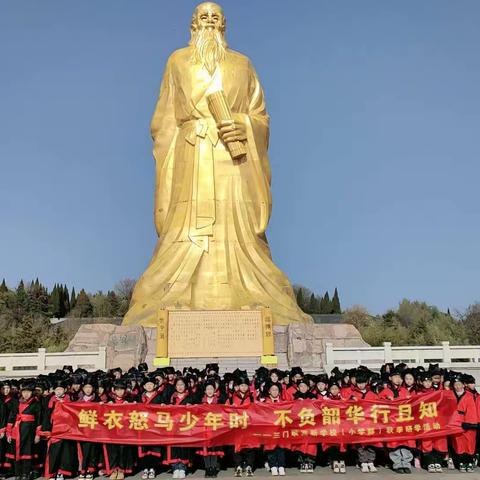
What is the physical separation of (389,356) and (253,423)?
629cm

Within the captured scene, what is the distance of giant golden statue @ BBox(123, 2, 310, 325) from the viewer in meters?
13.5

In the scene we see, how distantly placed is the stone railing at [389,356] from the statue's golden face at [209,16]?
9.61m

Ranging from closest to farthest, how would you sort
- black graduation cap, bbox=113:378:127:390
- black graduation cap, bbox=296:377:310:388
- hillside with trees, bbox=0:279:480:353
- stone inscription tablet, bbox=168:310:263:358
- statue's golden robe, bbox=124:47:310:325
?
black graduation cap, bbox=113:378:127:390, black graduation cap, bbox=296:377:310:388, stone inscription tablet, bbox=168:310:263:358, statue's golden robe, bbox=124:47:310:325, hillside with trees, bbox=0:279:480:353

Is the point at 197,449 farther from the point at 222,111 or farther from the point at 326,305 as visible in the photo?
the point at 326,305

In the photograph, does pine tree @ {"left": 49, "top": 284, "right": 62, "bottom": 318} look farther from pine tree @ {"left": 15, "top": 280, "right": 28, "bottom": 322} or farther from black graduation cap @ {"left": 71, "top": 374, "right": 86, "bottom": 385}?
black graduation cap @ {"left": 71, "top": 374, "right": 86, "bottom": 385}

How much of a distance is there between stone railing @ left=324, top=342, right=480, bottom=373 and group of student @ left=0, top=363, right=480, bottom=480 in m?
4.88

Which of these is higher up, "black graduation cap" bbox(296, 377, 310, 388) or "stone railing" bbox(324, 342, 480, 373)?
"stone railing" bbox(324, 342, 480, 373)

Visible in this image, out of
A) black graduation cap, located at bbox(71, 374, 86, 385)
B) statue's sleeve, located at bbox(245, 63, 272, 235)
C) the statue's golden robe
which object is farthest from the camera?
statue's sleeve, located at bbox(245, 63, 272, 235)

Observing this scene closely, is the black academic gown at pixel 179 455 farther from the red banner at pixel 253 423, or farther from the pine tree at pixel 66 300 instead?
the pine tree at pixel 66 300

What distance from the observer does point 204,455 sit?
18.5 feet

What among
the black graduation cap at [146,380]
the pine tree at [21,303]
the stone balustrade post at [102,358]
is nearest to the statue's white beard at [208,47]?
the stone balustrade post at [102,358]

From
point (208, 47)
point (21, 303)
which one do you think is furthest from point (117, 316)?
point (208, 47)

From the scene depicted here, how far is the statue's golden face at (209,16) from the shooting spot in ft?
52.1

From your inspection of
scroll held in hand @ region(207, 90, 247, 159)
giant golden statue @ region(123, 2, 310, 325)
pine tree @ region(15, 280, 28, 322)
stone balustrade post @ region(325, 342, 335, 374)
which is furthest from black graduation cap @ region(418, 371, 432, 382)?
pine tree @ region(15, 280, 28, 322)
